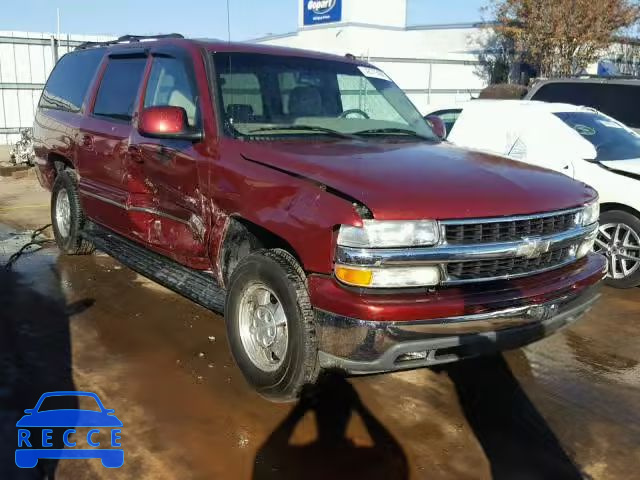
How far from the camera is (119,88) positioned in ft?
17.6

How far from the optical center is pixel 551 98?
8.96 m

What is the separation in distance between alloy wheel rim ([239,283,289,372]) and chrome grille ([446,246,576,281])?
3.10ft

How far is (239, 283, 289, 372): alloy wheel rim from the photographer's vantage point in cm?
355

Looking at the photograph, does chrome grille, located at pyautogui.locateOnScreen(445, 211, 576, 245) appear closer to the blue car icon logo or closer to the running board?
the running board

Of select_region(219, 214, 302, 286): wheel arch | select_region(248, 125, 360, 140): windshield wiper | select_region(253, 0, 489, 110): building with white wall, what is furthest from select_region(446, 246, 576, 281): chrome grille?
select_region(253, 0, 489, 110): building with white wall

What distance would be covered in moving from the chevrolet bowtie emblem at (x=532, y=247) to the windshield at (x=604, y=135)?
3.26 meters

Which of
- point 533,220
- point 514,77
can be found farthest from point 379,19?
point 533,220

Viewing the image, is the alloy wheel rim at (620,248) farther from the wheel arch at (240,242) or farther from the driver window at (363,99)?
the wheel arch at (240,242)

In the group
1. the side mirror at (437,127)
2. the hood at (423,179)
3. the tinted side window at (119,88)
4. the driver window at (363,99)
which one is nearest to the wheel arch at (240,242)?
the hood at (423,179)

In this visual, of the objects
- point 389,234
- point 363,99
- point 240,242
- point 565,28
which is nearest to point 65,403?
point 240,242

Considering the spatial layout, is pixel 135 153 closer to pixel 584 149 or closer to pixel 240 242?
pixel 240 242

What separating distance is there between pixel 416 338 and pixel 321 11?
30.6 m

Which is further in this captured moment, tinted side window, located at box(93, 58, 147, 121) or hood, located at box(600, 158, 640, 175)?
hood, located at box(600, 158, 640, 175)

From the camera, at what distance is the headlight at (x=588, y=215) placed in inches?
152
